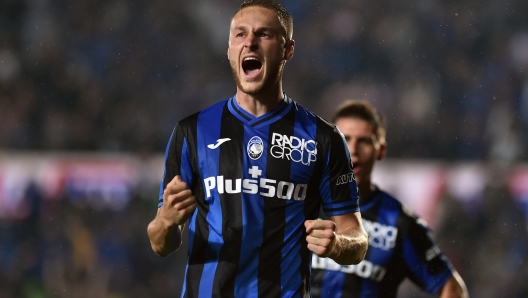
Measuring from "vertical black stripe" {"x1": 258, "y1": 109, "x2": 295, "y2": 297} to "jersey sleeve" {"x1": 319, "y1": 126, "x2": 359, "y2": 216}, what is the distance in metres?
0.18

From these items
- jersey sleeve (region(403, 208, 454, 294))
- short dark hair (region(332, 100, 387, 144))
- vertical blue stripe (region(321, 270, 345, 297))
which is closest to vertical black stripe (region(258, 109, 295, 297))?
vertical blue stripe (region(321, 270, 345, 297))

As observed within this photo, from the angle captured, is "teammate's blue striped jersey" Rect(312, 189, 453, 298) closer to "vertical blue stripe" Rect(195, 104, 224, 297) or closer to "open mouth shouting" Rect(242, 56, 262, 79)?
"vertical blue stripe" Rect(195, 104, 224, 297)

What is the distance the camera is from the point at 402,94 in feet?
37.3

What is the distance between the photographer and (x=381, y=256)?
4.69 metres

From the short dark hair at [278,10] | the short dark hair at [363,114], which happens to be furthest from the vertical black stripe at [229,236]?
the short dark hair at [363,114]

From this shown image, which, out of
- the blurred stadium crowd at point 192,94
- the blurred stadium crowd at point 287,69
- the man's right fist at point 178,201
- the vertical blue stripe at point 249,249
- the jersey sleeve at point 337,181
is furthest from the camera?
the blurred stadium crowd at point 287,69

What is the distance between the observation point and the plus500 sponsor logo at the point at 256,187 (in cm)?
324

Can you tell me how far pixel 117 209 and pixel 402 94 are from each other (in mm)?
4428

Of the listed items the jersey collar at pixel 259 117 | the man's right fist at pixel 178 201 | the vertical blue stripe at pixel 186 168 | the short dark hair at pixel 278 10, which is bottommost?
the man's right fist at pixel 178 201

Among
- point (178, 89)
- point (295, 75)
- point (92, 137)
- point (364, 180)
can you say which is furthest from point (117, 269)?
point (364, 180)

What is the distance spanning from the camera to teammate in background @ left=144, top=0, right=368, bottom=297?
3217 millimetres

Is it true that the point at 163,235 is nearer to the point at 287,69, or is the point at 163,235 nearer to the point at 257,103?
the point at 257,103

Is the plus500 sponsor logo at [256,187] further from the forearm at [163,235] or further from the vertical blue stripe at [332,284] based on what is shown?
the vertical blue stripe at [332,284]

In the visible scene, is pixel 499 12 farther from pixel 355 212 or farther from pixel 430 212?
pixel 355 212
